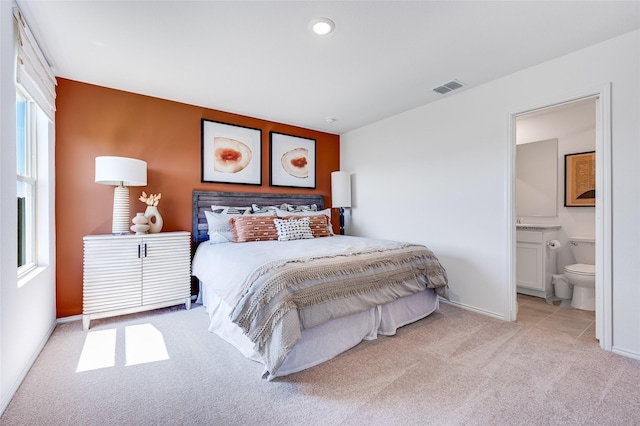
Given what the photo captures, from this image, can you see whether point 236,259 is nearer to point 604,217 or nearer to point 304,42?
point 304,42

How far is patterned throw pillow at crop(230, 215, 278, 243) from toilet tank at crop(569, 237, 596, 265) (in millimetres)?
3952

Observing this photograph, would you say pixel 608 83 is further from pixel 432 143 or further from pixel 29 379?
pixel 29 379

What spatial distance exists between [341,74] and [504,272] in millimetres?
2624

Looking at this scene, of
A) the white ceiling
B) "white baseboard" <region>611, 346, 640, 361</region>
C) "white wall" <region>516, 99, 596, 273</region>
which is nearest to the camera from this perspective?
the white ceiling

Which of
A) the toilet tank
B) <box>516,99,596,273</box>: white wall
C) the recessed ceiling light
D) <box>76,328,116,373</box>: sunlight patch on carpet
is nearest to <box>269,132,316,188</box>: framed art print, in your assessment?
the recessed ceiling light

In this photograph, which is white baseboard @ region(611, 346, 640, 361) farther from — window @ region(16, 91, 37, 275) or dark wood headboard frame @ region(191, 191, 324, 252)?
A: window @ region(16, 91, 37, 275)

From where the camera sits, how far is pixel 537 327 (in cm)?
272

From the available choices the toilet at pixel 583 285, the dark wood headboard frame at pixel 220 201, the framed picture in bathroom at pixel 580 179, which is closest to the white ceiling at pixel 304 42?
the dark wood headboard frame at pixel 220 201

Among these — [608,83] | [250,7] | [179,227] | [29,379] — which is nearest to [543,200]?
[608,83]

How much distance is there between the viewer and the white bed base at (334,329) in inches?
79.6

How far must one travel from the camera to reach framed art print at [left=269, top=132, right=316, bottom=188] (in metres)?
4.37

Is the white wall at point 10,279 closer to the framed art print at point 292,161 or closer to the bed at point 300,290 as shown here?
the bed at point 300,290

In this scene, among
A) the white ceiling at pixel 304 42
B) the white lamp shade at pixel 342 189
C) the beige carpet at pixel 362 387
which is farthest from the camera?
the white lamp shade at pixel 342 189

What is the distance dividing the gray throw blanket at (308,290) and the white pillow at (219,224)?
1.52 meters
